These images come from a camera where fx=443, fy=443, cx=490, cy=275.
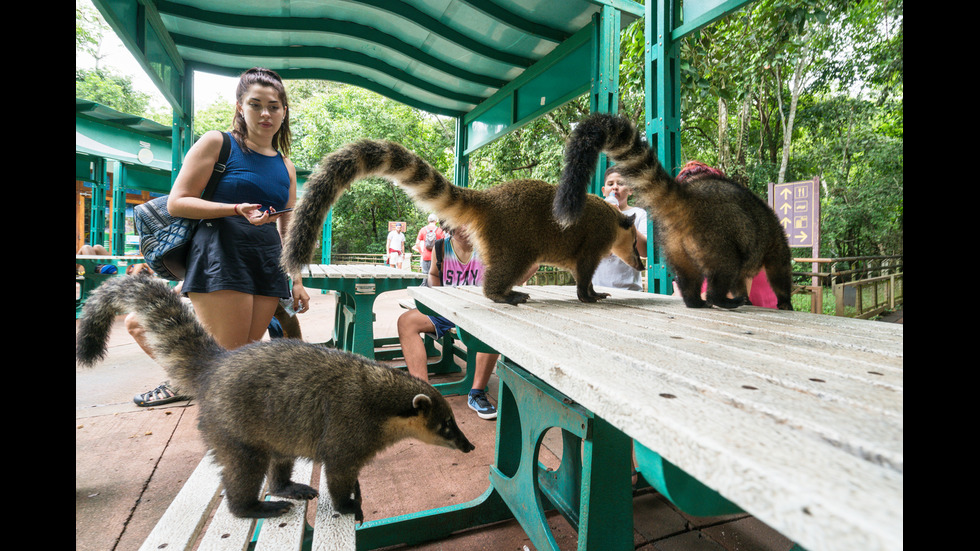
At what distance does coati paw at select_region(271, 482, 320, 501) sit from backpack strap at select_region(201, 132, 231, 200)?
1460 millimetres

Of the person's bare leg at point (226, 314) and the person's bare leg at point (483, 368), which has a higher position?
the person's bare leg at point (226, 314)

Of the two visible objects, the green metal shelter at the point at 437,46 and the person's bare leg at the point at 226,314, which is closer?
the person's bare leg at the point at 226,314

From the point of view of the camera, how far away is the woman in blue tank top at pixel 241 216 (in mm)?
2160

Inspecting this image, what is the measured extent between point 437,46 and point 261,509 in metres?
4.33

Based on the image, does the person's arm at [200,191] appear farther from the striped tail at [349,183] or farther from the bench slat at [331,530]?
the bench slat at [331,530]

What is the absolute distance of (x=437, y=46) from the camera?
4.53 m

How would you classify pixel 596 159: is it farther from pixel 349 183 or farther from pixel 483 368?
pixel 483 368

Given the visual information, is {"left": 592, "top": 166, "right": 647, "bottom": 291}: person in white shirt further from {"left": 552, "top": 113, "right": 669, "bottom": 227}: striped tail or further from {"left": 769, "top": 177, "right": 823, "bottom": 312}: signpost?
{"left": 769, "top": 177, "right": 823, "bottom": 312}: signpost

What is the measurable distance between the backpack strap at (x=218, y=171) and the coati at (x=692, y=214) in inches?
66.9

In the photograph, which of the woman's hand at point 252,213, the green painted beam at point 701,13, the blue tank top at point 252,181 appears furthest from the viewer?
the green painted beam at point 701,13

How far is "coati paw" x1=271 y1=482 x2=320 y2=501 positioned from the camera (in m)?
1.88

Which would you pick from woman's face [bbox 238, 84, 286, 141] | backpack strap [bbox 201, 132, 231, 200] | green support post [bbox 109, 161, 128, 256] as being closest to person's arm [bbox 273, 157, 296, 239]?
woman's face [bbox 238, 84, 286, 141]

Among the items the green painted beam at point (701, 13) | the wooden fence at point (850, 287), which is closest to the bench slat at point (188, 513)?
the green painted beam at point (701, 13)

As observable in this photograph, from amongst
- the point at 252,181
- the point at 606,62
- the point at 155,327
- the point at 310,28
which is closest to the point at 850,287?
the point at 606,62
